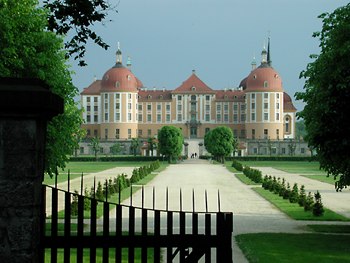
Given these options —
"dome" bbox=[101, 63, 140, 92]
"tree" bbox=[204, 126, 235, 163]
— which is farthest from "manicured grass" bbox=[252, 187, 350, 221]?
"dome" bbox=[101, 63, 140, 92]

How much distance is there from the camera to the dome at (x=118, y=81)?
11181cm

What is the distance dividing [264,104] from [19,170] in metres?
110

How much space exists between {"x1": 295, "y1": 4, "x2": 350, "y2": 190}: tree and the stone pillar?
31.8ft

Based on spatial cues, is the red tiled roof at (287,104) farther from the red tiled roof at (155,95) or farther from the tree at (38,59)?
the tree at (38,59)

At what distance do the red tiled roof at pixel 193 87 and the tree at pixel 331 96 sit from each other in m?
100

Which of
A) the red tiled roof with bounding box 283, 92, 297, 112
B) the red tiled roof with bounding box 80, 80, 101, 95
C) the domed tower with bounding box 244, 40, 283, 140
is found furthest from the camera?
the red tiled roof with bounding box 283, 92, 297, 112

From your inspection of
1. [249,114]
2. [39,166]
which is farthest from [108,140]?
[39,166]

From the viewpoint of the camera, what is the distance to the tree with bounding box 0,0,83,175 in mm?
15172

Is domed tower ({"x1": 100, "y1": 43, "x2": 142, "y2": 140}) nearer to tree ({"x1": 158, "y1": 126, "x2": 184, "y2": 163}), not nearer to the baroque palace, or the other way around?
the baroque palace

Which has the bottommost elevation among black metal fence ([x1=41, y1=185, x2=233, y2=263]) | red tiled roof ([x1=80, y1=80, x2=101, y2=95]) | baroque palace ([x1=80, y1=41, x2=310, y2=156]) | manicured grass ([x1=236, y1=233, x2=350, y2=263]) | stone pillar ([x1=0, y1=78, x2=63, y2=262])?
manicured grass ([x1=236, y1=233, x2=350, y2=263])

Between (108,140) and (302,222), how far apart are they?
302ft

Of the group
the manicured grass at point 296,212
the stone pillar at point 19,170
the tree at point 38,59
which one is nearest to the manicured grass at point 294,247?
the manicured grass at point 296,212

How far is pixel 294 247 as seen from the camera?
12.8m

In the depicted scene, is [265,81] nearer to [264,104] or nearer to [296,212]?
[264,104]
